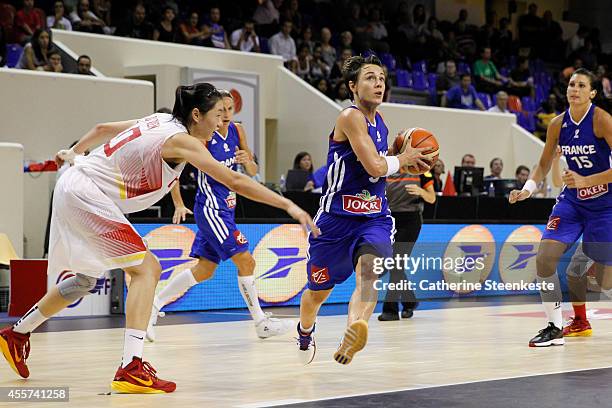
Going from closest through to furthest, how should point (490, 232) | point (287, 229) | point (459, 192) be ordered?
point (287, 229)
point (490, 232)
point (459, 192)

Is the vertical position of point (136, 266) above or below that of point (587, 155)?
below

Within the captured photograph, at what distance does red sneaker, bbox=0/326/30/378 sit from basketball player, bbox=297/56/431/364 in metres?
1.73

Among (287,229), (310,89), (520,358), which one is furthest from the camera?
(310,89)

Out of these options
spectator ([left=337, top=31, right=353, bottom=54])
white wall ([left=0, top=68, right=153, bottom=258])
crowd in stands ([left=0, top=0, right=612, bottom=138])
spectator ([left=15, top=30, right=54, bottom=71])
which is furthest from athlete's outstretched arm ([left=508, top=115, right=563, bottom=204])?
spectator ([left=337, top=31, right=353, bottom=54])

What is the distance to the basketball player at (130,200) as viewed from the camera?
5461 millimetres

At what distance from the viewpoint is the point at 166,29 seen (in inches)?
660

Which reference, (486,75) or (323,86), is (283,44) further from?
(486,75)

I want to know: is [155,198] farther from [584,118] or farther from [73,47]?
[73,47]

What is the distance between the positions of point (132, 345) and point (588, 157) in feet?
13.6

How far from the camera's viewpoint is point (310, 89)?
56.8 ft

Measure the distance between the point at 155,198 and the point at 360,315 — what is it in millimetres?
1294

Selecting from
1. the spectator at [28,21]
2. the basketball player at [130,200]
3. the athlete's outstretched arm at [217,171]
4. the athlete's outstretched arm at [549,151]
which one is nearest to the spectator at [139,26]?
the spectator at [28,21]

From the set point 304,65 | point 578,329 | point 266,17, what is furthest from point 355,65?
point 266,17

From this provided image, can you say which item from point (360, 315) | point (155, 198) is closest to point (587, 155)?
point (360, 315)
